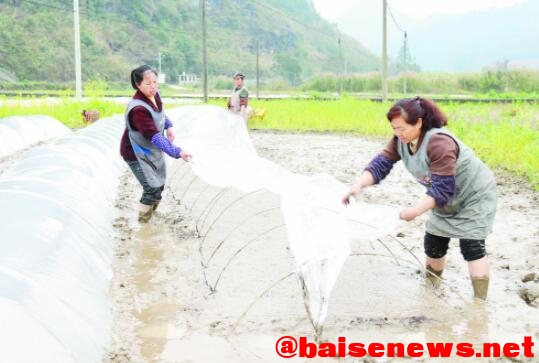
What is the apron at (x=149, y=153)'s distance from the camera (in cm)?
456

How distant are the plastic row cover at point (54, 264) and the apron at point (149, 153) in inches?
18.3

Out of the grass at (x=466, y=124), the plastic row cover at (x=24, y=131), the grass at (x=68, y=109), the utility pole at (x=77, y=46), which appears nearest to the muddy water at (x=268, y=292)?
the grass at (x=466, y=124)

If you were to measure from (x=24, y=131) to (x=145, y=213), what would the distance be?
6119mm

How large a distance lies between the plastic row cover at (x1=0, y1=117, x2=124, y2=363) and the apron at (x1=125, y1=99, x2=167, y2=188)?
1.52 feet

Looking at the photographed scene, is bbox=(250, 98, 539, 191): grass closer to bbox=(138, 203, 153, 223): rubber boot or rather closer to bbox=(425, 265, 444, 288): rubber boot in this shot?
bbox=(425, 265, 444, 288): rubber boot

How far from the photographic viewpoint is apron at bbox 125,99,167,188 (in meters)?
4.56

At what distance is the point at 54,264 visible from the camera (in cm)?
285

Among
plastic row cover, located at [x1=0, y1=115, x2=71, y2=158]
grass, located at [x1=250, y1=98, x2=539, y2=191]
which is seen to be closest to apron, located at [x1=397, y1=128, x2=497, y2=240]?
grass, located at [x1=250, y1=98, x2=539, y2=191]

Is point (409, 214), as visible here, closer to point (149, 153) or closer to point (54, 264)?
point (54, 264)

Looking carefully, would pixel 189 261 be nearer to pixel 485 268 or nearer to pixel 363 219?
pixel 363 219

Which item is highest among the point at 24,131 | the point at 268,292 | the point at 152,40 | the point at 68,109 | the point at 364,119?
the point at 152,40

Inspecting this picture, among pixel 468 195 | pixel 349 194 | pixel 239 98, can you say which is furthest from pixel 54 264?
pixel 239 98

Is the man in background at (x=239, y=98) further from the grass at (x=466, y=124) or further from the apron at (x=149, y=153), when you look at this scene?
the apron at (x=149, y=153)

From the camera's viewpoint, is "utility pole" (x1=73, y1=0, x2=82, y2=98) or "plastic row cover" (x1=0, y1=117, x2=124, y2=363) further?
"utility pole" (x1=73, y1=0, x2=82, y2=98)
